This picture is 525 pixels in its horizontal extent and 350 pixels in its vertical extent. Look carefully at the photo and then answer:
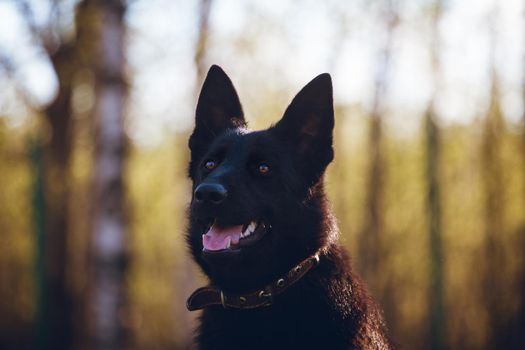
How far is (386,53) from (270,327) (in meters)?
8.34

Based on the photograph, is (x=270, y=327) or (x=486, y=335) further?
(x=486, y=335)

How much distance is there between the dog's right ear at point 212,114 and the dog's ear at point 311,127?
40 cm

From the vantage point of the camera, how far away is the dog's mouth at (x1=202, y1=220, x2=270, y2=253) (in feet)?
9.80

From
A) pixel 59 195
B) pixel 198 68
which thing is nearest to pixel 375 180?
pixel 198 68

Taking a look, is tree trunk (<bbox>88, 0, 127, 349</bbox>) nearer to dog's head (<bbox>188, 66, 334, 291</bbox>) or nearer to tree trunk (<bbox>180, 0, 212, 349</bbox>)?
tree trunk (<bbox>180, 0, 212, 349</bbox>)

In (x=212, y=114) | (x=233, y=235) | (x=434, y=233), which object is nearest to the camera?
(x=233, y=235)

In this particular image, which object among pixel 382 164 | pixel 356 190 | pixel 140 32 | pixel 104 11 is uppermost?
pixel 104 11

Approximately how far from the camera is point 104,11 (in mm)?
6746

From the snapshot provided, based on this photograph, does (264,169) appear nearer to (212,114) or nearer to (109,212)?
(212,114)

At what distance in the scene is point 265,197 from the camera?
3.06 metres

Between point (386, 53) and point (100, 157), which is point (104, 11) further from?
point (386, 53)

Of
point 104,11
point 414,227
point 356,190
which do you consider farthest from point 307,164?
point 356,190

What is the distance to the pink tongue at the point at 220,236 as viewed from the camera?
3000 millimetres

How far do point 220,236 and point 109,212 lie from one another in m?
3.80
